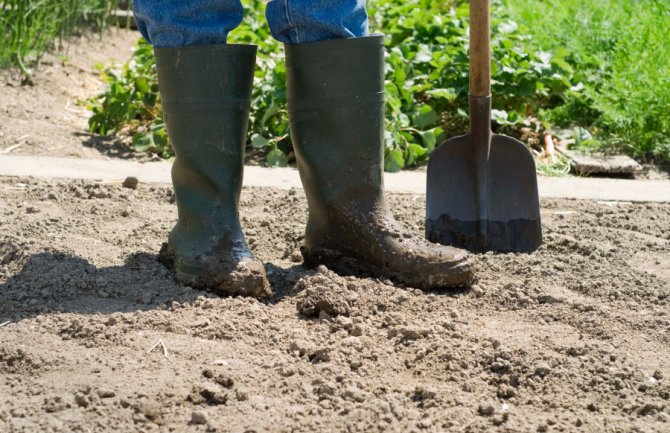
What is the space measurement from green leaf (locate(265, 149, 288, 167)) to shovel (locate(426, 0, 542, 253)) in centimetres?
108

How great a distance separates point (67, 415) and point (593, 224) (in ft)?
6.09

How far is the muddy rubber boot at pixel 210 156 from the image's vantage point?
2303 millimetres

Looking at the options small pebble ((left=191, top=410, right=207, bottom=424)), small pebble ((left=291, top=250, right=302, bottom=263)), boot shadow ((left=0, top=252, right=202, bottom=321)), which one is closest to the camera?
small pebble ((left=191, top=410, right=207, bottom=424))

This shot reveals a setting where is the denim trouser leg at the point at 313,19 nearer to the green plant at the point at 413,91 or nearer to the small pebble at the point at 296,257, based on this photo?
the small pebble at the point at 296,257

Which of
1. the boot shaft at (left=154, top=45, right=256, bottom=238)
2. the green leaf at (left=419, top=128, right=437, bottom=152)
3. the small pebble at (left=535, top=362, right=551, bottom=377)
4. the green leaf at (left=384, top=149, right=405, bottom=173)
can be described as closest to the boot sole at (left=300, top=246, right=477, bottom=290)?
the boot shaft at (left=154, top=45, right=256, bottom=238)

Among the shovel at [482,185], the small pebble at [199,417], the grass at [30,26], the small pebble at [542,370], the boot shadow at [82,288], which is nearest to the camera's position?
the small pebble at [199,417]

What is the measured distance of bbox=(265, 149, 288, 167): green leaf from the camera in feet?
12.7

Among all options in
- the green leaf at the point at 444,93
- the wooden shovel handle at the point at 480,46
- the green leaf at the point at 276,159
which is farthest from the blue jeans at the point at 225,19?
the green leaf at the point at 444,93

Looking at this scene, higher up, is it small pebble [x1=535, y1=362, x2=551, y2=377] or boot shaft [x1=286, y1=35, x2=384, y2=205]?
boot shaft [x1=286, y1=35, x2=384, y2=205]

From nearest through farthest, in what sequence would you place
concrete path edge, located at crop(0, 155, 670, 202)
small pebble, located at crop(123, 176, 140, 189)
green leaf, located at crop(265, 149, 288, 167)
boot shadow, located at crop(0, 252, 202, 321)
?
boot shadow, located at crop(0, 252, 202, 321), small pebble, located at crop(123, 176, 140, 189), concrete path edge, located at crop(0, 155, 670, 202), green leaf, located at crop(265, 149, 288, 167)

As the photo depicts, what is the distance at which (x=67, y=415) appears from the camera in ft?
5.66

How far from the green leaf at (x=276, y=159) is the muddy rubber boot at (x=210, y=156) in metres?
1.47

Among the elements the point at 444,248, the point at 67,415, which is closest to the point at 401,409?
the point at 67,415

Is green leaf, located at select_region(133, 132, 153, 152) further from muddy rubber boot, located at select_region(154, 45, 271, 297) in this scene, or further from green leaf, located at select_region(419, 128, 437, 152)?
muddy rubber boot, located at select_region(154, 45, 271, 297)
